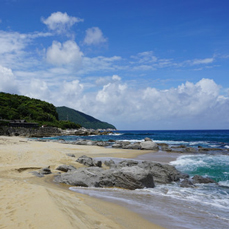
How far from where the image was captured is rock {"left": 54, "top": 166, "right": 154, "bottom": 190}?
11.2m

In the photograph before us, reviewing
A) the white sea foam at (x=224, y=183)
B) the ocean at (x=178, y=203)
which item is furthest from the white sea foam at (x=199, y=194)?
the white sea foam at (x=224, y=183)

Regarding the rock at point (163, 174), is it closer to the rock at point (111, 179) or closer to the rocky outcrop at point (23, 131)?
the rock at point (111, 179)

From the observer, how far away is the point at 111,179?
11.6 m

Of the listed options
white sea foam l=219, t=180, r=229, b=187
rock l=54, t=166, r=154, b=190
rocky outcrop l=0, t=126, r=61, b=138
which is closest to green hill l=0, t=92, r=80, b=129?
Answer: rocky outcrop l=0, t=126, r=61, b=138

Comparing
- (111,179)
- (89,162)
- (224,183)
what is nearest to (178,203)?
(111,179)

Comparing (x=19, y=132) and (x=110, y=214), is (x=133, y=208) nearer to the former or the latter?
(x=110, y=214)

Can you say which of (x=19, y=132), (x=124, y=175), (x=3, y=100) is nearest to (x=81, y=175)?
(x=124, y=175)

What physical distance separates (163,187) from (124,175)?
2.58 meters

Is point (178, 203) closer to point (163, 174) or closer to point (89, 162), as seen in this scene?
point (163, 174)

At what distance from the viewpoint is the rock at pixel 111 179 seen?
36.9 ft

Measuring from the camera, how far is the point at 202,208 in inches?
334

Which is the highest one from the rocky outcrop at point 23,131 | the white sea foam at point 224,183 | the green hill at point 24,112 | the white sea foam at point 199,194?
the green hill at point 24,112

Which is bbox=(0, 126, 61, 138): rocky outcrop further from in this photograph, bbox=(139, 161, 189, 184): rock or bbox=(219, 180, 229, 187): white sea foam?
bbox=(219, 180, 229, 187): white sea foam

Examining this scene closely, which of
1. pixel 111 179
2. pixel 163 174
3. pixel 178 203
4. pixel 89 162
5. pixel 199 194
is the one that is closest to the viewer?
pixel 178 203
